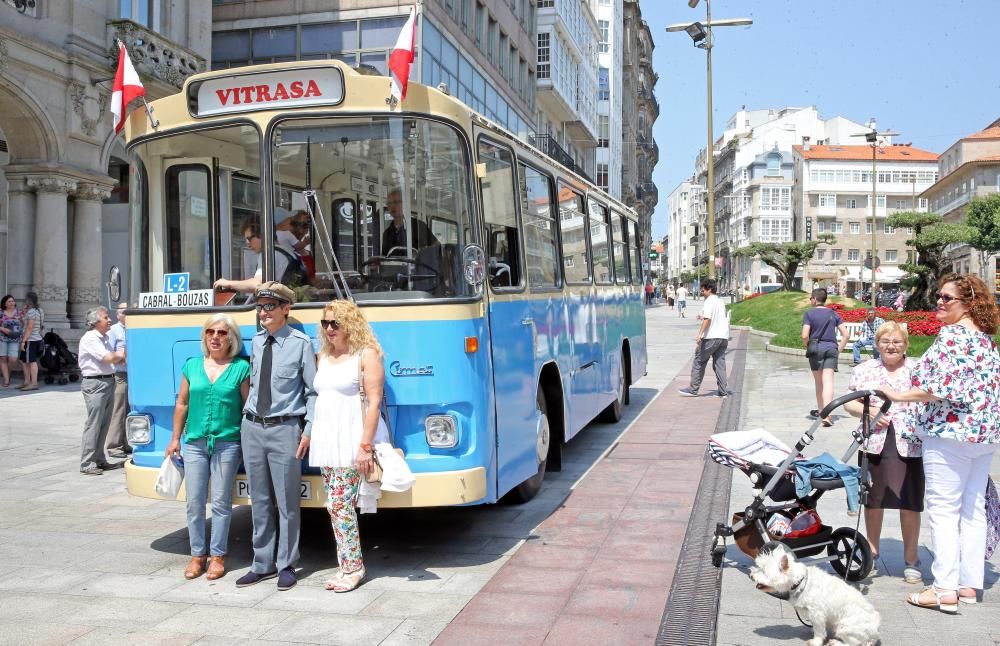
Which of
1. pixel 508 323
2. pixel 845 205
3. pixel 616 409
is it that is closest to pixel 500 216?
pixel 508 323

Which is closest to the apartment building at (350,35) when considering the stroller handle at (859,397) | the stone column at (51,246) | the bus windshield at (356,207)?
the stone column at (51,246)

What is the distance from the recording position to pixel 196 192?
6797 mm

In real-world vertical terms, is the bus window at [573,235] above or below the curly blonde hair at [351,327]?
above

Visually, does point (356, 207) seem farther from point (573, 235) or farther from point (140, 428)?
point (573, 235)

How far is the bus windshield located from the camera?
6.25 m

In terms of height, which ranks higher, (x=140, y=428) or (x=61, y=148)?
(x=61, y=148)

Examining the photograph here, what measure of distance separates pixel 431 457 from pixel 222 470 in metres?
1.32

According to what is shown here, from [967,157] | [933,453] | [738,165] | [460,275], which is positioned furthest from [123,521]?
[738,165]

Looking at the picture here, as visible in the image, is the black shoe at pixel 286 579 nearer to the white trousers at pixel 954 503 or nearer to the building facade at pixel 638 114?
the white trousers at pixel 954 503

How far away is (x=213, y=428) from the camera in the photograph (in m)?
6.10

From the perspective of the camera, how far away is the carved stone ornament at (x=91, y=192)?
2006 centimetres

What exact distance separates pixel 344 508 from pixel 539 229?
10.9 ft

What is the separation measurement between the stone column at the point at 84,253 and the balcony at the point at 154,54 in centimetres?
283

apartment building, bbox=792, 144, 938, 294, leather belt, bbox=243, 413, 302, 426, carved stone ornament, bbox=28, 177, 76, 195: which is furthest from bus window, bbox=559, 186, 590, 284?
apartment building, bbox=792, 144, 938, 294
